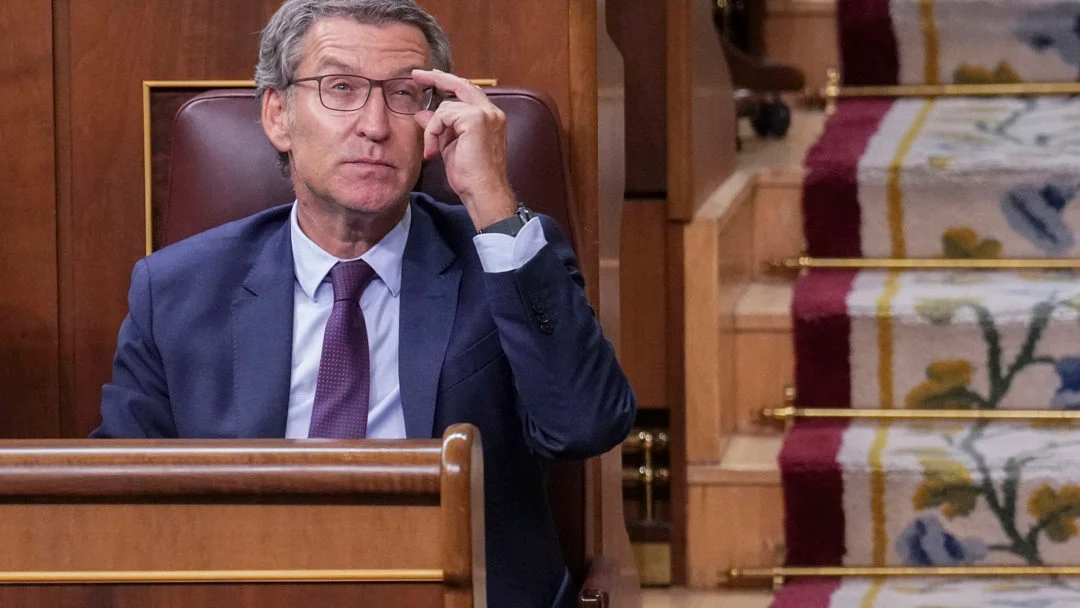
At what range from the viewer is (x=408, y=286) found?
5.38 ft

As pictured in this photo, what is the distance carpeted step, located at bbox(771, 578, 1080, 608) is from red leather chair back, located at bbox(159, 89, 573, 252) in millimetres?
820

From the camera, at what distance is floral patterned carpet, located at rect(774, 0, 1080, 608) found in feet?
7.46

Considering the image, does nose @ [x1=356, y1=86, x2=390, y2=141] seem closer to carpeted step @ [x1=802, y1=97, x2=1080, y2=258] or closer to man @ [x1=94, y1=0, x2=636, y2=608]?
man @ [x1=94, y1=0, x2=636, y2=608]

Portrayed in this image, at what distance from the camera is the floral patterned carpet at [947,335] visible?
7.46 feet

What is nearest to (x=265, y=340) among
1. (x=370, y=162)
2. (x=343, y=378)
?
(x=343, y=378)

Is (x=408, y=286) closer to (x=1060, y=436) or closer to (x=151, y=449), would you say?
(x=151, y=449)

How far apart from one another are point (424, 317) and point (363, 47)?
0.94ft

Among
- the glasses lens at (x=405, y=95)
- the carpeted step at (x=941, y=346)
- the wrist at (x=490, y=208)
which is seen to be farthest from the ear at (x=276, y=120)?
the carpeted step at (x=941, y=346)

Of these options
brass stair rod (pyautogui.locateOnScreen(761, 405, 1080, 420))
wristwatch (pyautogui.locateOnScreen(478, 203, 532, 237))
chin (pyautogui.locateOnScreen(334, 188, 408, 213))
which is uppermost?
chin (pyautogui.locateOnScreen(334, 188, 408, 213))

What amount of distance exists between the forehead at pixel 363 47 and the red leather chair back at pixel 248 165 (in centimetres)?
12

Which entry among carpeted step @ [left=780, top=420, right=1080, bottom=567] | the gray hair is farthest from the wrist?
carpeted step @ [left=780, top=420, right=1080, bottom=567]

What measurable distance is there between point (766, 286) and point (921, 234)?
28 centimetres

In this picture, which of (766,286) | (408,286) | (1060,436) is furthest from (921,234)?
(408,286)

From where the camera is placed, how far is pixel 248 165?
1.75 meters
